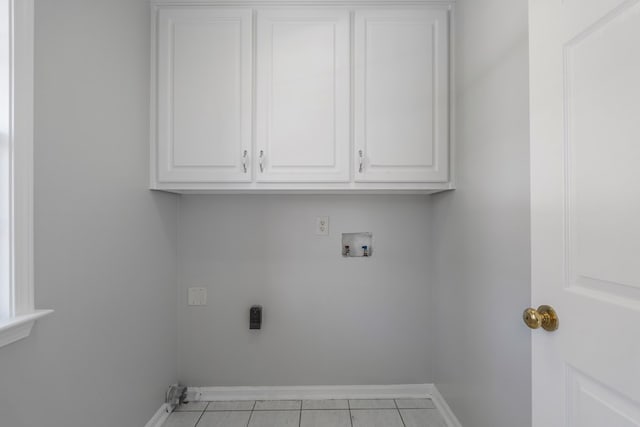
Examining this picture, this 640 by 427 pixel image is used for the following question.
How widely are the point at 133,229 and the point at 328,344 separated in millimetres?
1335

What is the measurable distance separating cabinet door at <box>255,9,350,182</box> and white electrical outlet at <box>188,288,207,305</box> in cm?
90

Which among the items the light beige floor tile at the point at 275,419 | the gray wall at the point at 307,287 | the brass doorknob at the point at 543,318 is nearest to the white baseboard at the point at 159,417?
the gray wall at the point at 307,287

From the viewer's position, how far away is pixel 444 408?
1.75m

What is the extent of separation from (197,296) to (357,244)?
1.10 m

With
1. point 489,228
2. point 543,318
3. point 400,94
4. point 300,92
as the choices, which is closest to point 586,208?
point 543,318

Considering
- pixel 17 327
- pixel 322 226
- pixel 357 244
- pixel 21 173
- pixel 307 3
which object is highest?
pixel 307 3

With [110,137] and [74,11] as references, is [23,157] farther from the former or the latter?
[74,11]

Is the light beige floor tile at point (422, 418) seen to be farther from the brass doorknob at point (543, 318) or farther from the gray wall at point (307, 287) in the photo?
the brass doorknob at point (543, 318)

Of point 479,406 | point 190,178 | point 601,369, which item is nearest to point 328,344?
point 479,406

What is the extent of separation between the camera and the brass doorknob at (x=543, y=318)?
729mm

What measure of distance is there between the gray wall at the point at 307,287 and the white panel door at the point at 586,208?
1164 mm

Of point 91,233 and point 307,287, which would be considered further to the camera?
point 307,287

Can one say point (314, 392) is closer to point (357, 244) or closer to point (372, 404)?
point (372, 404)

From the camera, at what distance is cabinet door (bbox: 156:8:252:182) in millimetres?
1582
